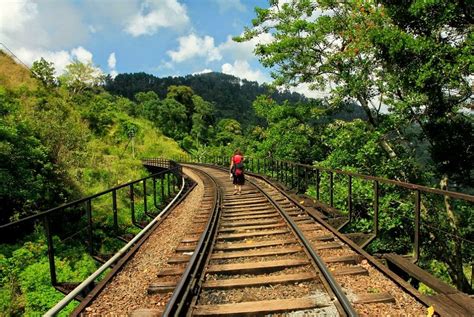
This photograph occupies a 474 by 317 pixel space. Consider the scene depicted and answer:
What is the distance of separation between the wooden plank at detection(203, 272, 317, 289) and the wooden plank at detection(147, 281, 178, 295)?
49 centimetres

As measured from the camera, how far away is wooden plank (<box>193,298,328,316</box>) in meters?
3.90

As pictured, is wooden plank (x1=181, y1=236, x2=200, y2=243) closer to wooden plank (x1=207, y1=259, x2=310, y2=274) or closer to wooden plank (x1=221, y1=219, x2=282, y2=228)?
wooden plank (x1=221, y1=219, x2=282, y2=228)

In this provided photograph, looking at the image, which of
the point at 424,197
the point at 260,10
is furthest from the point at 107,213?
the point at 424,197

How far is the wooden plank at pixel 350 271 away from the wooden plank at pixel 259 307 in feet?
3.39

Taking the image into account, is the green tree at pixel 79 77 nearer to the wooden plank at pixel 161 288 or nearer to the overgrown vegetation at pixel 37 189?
the overgrown vegetation at pixel 37 189

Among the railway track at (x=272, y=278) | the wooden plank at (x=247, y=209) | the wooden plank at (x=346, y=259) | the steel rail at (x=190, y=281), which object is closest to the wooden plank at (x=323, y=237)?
the railway track at (x=272, y=278)

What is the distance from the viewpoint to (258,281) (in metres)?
4.77

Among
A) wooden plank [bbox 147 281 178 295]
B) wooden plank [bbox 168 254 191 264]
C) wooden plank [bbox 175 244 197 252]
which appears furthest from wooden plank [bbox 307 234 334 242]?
wooden plank [bbox 147 281 178 295]

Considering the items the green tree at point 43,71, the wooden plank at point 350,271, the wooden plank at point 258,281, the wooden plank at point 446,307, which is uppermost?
the green tree at point 43,71

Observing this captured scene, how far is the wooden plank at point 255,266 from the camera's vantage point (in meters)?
5.26

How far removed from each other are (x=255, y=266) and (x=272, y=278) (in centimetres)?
53

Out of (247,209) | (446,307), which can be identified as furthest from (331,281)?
(247,209)

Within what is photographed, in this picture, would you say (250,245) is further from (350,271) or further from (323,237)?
(350,271)

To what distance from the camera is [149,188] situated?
3081 centimetres
